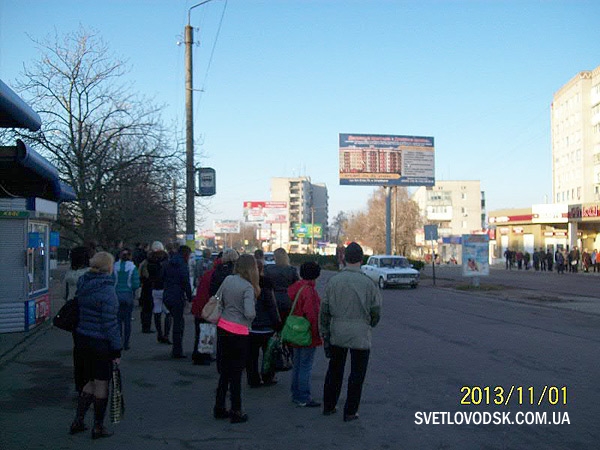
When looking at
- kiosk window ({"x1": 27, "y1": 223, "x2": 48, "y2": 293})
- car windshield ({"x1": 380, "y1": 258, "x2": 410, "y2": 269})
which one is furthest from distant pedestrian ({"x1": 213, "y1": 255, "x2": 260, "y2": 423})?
car windshield ({"x1": 380, "y1": 258, "x2": 410, "y2": 269})

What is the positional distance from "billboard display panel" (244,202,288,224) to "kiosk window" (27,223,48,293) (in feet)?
275

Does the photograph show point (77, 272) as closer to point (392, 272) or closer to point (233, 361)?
point (233, 361)

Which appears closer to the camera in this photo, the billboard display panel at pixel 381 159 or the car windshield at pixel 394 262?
the car windshield at pixel 394 262

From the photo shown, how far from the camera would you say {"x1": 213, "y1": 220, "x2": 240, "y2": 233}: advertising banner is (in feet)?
378

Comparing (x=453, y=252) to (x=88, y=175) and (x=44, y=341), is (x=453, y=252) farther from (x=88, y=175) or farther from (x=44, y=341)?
(x=44, y=341)

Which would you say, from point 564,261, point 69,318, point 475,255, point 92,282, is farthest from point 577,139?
point 69,318

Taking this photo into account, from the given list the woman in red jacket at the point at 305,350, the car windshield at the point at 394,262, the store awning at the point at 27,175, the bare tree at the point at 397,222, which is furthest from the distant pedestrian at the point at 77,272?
the bare tree at the point at 397,222

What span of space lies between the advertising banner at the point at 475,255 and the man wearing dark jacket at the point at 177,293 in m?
19.3

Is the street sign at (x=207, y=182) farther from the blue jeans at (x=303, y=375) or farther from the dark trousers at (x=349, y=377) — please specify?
the dark trousers at (x=349, y=377)

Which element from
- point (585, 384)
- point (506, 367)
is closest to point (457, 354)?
point (506, 367)

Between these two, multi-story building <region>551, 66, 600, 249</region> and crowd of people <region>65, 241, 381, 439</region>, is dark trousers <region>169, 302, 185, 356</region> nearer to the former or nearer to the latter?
crowd of people <region>65, 241, 381, 439</region>

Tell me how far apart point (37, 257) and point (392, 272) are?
17.8m

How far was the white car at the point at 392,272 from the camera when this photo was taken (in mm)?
29000

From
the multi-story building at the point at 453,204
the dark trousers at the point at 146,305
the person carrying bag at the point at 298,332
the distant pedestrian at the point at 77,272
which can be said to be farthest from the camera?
the multi-story building at the point at 453,204
